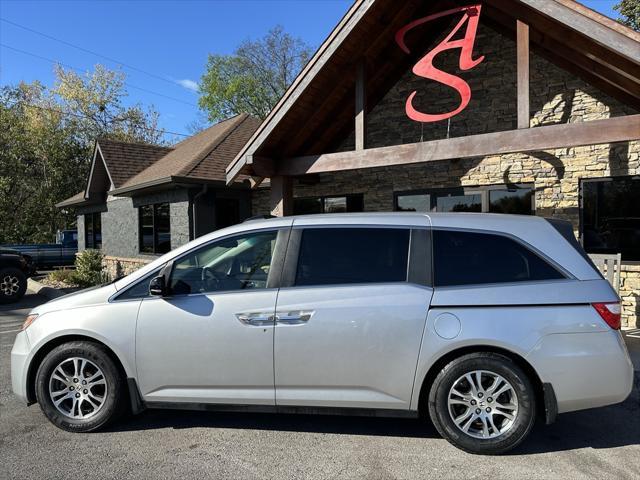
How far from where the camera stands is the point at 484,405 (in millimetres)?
3480

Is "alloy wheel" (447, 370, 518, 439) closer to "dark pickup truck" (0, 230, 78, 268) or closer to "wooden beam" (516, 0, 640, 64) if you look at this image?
"wooden beam" (516, 0, 640, 64)

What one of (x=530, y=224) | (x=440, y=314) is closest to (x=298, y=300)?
(x=440, y=314)

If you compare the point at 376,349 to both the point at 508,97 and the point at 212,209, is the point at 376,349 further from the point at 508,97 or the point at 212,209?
the point at 212,209

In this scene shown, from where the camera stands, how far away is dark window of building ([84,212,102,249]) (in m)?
18.1

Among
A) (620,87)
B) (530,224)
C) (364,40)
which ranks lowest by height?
(530,224)

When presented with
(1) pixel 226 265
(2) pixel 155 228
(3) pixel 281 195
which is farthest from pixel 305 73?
(2) pixel 155 228

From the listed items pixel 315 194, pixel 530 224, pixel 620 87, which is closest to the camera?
pixel 530 224

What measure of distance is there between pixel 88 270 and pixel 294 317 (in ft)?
39.2

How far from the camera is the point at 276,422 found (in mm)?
4125

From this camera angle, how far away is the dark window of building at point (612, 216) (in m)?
7.37

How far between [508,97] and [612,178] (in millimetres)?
2292

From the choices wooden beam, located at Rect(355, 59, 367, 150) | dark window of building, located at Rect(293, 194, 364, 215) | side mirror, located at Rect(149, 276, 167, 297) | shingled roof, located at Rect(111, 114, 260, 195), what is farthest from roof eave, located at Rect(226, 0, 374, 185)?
side mirror, located at Rect(149, 276, 167, 297)

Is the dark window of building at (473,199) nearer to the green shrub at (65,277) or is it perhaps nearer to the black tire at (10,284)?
the black tire at (10,284)

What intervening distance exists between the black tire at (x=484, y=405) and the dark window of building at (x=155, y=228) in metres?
10.8
